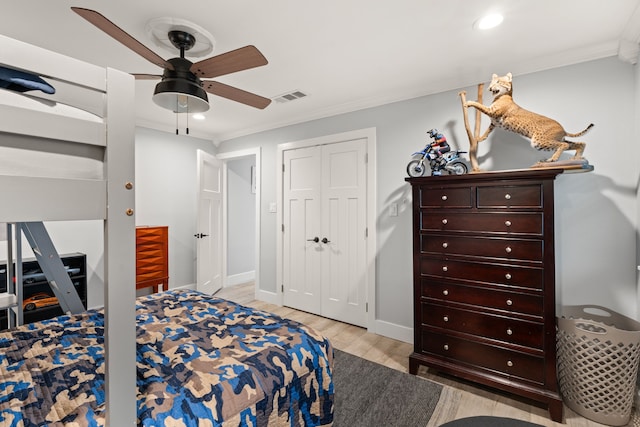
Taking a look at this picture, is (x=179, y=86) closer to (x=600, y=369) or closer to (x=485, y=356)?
(x=485, y=356)

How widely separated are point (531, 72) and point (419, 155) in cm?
106

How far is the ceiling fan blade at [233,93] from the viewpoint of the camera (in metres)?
2.02

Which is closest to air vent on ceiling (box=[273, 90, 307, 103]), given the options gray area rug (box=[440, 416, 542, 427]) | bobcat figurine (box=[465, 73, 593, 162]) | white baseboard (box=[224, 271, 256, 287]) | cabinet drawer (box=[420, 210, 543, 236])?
bobcat figurine (box=[465, 73, 593, 162])

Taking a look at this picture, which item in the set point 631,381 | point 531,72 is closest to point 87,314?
point 631,381

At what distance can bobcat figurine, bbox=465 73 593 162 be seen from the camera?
2.06 m

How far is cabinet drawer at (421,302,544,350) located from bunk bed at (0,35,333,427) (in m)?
1.07

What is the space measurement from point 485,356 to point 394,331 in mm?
1057

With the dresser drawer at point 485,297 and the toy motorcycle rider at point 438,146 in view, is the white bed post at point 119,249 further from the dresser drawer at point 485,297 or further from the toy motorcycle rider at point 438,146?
the toy motorcycle rider at point 438,146

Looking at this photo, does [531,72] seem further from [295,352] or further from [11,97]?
[11,97]

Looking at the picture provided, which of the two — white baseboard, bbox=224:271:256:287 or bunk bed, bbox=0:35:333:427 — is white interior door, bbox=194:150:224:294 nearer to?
white baseboard, bbox=224:271:256:287

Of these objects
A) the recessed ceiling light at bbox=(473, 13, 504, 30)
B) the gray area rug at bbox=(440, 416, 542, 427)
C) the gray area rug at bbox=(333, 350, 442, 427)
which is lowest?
the gray area rug at bbox=(333, 350, 442, 427)

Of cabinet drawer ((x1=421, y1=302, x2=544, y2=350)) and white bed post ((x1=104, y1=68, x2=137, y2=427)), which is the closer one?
white bed post ((x1=104, y1=68, x2=137, y2=427))

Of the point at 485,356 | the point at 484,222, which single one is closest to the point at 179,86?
the point at 484,222

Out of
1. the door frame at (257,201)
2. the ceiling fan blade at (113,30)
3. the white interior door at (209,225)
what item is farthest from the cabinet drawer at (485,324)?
the white interior door at (209,225)
